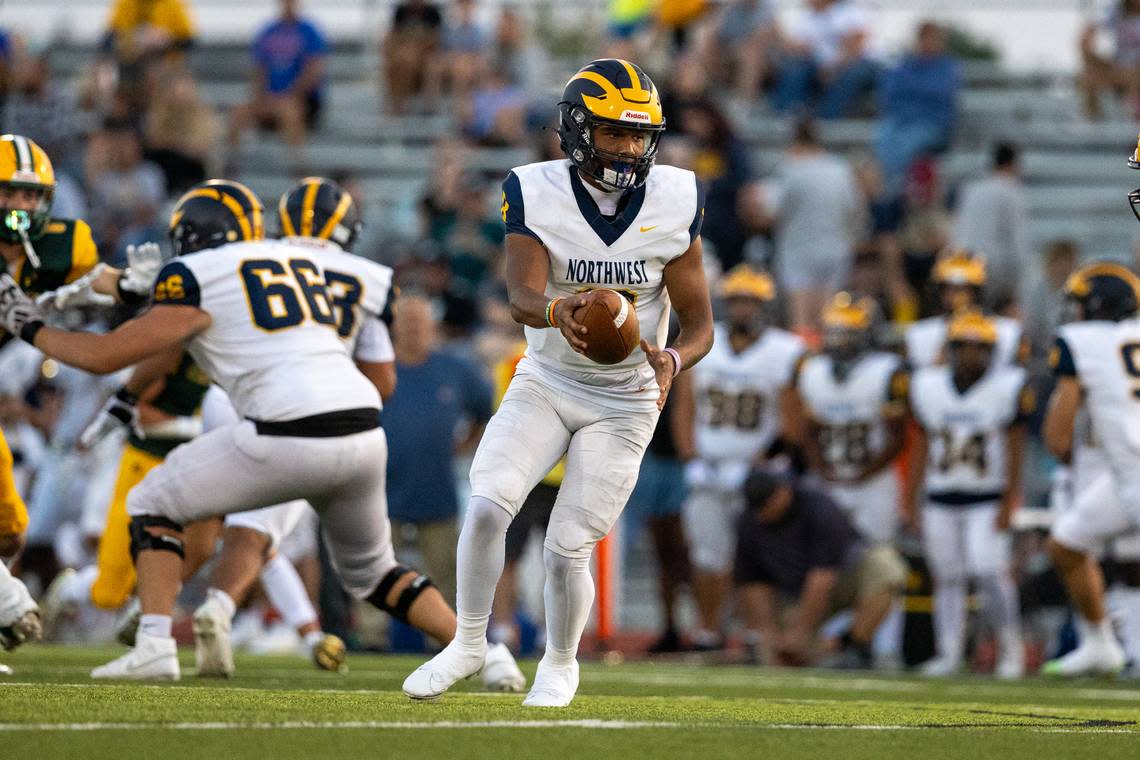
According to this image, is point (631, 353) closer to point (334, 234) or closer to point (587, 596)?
point (587, 596)

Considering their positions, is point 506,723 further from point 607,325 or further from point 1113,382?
point 1113,382

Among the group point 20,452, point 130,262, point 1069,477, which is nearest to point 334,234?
point 130,262

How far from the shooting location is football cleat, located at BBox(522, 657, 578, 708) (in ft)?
17.9

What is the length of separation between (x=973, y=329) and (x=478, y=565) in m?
5.79

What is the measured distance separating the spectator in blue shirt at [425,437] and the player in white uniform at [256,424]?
4076mm

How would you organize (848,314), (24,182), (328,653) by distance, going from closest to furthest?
(24,182)
(328,653)
(848,314)

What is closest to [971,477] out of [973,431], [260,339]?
[973,431]

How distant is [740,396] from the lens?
36.8 feet

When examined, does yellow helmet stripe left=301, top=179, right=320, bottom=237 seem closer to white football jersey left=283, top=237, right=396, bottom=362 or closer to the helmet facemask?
white football jersey left=283, top=237, right=396, bottom=362

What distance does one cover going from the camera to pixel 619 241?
5.61 m

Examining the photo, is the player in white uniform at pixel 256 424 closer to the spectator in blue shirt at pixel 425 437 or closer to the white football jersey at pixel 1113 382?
the white football jersey at pixel 1113 382

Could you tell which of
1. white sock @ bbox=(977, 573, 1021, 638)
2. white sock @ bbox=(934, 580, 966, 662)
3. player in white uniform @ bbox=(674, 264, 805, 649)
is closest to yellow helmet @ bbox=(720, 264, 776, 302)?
player in white uniform @ bbox=(674, 264, 805, 649)

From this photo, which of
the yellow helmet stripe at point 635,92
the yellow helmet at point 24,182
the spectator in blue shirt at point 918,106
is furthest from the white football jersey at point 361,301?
the spectator in blue shirt at point 918,106

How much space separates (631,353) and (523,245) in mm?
466
